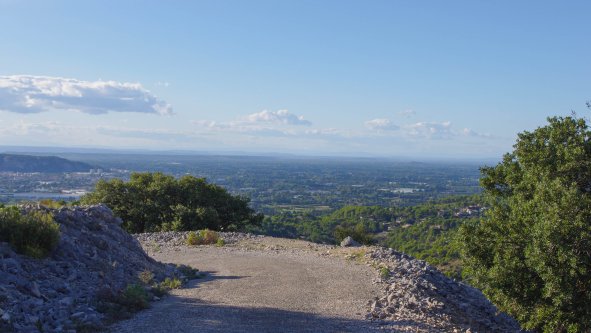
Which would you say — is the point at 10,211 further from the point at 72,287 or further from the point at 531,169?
the point at 531,169

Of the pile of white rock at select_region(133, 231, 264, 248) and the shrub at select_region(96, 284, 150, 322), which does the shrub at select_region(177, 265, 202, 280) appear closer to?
the shrub at select_region(96, 284, 150, 322)

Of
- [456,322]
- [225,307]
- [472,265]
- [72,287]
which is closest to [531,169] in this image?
[472,265]

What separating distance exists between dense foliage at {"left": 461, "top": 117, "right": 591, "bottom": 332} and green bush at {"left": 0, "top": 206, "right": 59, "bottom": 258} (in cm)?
1226

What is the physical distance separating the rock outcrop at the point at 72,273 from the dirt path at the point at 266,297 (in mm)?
1114

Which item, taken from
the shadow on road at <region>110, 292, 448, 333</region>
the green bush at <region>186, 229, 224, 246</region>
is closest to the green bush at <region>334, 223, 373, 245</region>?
the green bush at <region>186, 229, 224, 246</region>

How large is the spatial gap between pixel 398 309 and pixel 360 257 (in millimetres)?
6977

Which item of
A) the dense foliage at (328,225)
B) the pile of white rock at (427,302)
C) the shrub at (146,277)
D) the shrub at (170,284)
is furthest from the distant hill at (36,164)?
the pile of white rock at (427,302)

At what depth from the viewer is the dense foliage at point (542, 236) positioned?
1384 centimetres

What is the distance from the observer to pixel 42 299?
10.2 meters

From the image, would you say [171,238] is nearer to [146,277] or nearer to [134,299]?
[146,277]

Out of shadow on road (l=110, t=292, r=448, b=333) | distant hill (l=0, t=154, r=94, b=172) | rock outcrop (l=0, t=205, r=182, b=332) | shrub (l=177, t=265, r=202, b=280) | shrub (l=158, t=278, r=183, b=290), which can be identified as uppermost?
rock outcrop (l=0, t=205, r=182, b=332)

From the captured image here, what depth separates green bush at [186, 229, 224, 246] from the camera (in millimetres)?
23625

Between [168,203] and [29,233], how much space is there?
20.5 m

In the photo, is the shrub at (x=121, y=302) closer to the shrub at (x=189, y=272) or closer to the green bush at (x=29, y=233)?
the green bush at (x=29, y=233)
